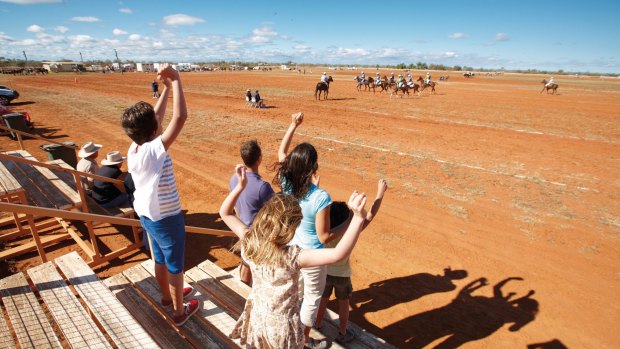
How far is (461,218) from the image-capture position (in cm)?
659

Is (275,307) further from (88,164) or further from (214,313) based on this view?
(88,164)

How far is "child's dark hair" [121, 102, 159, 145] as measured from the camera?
2230 mm

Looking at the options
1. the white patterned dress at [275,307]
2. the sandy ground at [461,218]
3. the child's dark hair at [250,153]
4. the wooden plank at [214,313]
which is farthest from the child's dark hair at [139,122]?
the sandy ground at [461,218]

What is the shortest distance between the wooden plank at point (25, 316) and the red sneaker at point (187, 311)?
2.88 feet

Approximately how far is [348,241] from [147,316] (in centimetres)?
247

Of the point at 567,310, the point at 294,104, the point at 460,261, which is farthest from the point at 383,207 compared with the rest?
the point at 294,104

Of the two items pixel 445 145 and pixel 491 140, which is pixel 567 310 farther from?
pixel 491 140

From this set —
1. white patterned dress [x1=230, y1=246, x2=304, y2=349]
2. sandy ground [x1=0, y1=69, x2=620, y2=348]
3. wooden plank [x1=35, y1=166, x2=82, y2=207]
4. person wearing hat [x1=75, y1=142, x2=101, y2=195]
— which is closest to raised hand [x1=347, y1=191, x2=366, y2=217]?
white patterned dress [x1=230, y1=246, x2=304, y2=349]

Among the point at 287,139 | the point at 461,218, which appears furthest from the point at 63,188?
the point at 461,218

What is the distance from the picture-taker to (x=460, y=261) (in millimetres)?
5301

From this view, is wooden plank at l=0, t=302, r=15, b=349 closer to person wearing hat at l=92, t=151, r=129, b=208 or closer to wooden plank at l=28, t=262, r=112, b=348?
wooden plank at l=28, t=262, r=112, b=348

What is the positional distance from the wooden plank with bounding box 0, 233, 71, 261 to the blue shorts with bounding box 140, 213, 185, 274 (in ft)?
12.7

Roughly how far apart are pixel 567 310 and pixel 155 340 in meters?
5.25

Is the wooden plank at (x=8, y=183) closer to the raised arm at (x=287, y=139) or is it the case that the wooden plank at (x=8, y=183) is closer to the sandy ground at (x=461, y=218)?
the sandy ground at (x=461, y=218)
